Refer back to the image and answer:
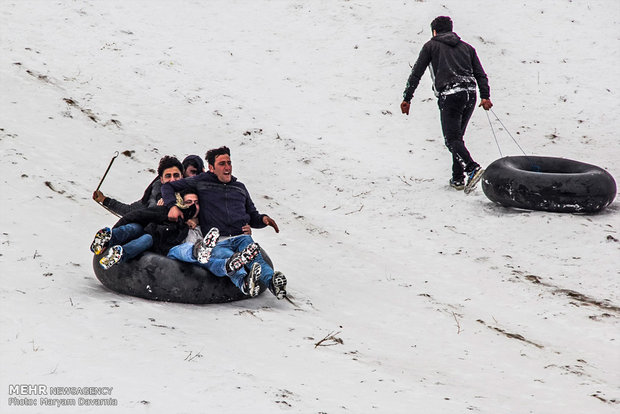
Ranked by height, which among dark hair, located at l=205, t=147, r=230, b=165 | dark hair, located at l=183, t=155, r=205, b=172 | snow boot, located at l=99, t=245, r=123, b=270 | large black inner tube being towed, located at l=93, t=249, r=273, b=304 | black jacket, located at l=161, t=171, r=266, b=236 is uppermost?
dark hair, located at l=205, t=147, r=230, b=165

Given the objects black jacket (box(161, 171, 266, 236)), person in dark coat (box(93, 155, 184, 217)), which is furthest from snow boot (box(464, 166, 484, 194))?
person in dark coat (box(93, 155, 184, 217))

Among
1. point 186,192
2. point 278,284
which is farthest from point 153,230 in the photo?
point 278,284

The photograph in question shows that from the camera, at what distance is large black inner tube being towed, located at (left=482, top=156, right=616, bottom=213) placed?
8852mm

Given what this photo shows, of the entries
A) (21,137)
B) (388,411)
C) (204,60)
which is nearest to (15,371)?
(388,411)

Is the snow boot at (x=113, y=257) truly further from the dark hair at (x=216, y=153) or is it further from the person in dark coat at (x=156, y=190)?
the dark hair at (x=216, y=153)

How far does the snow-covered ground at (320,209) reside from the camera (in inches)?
187

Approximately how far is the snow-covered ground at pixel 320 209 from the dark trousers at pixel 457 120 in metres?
0.54

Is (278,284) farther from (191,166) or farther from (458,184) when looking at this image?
(458,184)

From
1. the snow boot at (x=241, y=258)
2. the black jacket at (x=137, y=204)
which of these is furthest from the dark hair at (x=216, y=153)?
the snow boot at (x=241, y=258)

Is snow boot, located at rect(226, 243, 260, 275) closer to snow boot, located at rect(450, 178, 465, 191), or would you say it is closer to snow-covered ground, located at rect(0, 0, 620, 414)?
snow-covered ground, located at rect(0, 0, 620, 414)

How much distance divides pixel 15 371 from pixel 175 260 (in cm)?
225

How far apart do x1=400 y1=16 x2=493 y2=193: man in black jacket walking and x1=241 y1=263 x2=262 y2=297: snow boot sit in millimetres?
4385

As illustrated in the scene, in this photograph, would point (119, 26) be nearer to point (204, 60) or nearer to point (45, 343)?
point (204, 60)

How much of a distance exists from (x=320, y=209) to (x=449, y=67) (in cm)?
257
